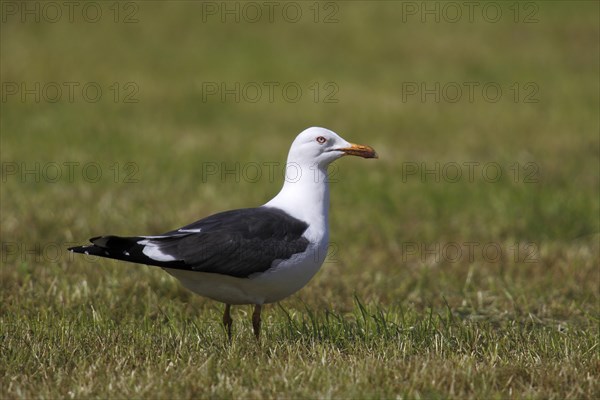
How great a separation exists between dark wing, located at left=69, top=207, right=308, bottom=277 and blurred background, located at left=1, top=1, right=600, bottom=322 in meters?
1.57

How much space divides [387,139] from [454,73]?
461 cm

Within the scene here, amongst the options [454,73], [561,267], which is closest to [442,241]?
[561,267]

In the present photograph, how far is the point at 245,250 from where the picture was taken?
17.3 feet

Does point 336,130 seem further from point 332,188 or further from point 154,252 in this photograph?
point 154,252

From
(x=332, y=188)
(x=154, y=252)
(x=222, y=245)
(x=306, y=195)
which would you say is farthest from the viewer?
(x=332, y=188)

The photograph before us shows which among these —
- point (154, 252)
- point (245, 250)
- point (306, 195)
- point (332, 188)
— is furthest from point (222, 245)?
point (332, 188)

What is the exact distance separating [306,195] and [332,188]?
214 inches

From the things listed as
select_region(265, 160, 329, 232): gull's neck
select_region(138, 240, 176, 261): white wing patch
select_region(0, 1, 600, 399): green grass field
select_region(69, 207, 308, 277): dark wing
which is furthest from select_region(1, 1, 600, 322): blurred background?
select_region(138, 240, 176, 261): white wing patch

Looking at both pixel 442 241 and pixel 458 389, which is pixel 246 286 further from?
pixel 442 241

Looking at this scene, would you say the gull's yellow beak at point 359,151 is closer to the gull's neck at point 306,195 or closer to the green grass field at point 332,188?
the gull's neck at point 306,195

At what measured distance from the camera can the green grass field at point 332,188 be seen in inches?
192

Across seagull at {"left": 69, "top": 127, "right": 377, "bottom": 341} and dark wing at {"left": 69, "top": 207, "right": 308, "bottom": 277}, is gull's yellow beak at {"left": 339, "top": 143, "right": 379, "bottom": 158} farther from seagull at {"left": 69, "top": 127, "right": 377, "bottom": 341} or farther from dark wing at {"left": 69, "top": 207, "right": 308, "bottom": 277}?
dark wing at {"left": 69, "top": 207, "right": 308, "bottom": 277}

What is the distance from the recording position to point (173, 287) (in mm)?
7102

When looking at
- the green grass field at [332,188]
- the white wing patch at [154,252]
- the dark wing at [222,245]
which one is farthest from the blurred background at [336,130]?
the white wing patch at [154,252]
